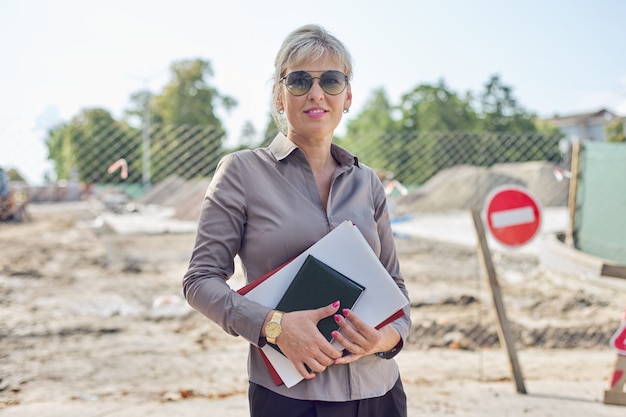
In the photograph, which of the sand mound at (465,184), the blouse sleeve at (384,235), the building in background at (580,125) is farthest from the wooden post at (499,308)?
the building in background at (580,125)

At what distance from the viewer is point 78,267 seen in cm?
1253

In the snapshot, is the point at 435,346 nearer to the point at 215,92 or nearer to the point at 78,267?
the point at 78,267

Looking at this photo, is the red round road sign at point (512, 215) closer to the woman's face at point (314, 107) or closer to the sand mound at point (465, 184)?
A: the woman's face at point (314, 107)

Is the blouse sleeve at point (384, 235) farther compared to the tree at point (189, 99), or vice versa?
the tree at point (189, 99)

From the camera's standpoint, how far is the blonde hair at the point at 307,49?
165cm

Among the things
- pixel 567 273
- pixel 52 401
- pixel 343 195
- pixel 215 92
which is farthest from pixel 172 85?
pixel 343 195

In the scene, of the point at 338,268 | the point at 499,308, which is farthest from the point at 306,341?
the point at 499,308

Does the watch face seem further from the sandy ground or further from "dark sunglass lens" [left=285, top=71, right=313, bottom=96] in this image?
the sandy ground

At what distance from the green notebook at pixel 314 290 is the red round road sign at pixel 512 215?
3510 millimetres

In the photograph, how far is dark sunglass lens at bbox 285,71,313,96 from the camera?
1.65 metres

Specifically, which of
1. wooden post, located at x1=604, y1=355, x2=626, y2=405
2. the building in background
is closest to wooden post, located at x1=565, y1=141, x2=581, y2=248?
wooden post, located at x1=604, y1=355, x2=626, y2=405

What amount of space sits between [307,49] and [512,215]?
361 cm

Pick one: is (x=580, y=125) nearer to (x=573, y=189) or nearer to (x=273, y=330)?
(x=573, y=189)

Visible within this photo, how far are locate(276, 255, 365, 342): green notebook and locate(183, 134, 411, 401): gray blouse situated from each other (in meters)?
0.07
